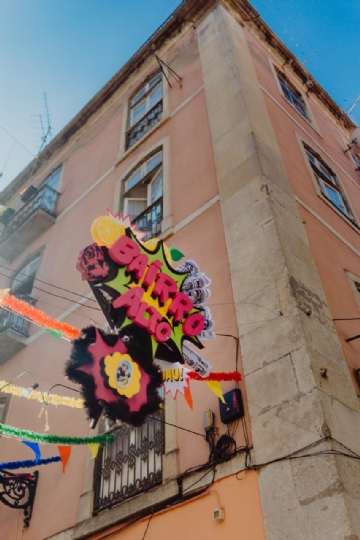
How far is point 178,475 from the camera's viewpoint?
5.28m

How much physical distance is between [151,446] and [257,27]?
10578mm

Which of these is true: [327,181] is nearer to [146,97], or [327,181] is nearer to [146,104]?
[146,104]

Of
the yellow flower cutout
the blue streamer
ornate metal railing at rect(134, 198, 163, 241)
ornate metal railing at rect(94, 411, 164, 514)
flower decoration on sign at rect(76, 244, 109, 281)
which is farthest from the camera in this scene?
ornate metal railing at rect(134, 198, 163, 241)

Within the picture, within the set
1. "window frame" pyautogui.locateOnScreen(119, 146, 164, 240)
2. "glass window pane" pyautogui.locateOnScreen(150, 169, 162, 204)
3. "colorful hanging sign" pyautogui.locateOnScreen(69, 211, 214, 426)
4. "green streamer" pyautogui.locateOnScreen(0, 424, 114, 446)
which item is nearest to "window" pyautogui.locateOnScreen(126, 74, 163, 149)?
"window frame" pyautogui.locateOnScreen(119, 146, 164, 240)

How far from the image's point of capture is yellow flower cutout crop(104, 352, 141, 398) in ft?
13.6

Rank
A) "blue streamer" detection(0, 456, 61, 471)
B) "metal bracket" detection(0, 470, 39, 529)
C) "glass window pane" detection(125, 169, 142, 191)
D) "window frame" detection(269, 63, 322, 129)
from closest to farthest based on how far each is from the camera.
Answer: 1. "blue streamer" detection(0, 456, 61, 471)
2. "metal bracket" detection(0, 470, 39, 529)
3. "glass window pane" detection(125, 169, 142, 191)
4. "window frame" detection(269, 63, 322, 129)

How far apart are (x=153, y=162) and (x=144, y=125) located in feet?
5.60

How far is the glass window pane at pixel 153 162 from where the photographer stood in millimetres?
9796

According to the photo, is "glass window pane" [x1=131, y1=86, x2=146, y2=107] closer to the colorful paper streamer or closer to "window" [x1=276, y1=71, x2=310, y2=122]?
"window" [x1=276, y1=71, x2=310, y2=122]

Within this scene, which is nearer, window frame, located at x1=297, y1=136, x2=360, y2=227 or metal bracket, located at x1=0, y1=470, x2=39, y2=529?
metal bracket, located at x1=0, y1=470, x2=39, y2=529

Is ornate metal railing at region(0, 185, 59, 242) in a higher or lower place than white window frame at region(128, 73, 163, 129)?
lower

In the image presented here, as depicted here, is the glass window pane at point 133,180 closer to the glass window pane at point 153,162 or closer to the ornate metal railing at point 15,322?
the glass window pane at point 153,162

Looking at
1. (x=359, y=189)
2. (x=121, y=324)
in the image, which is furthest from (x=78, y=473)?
(x=359, y=189)

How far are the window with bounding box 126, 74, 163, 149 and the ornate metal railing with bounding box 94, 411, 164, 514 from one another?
7213 millimetres
